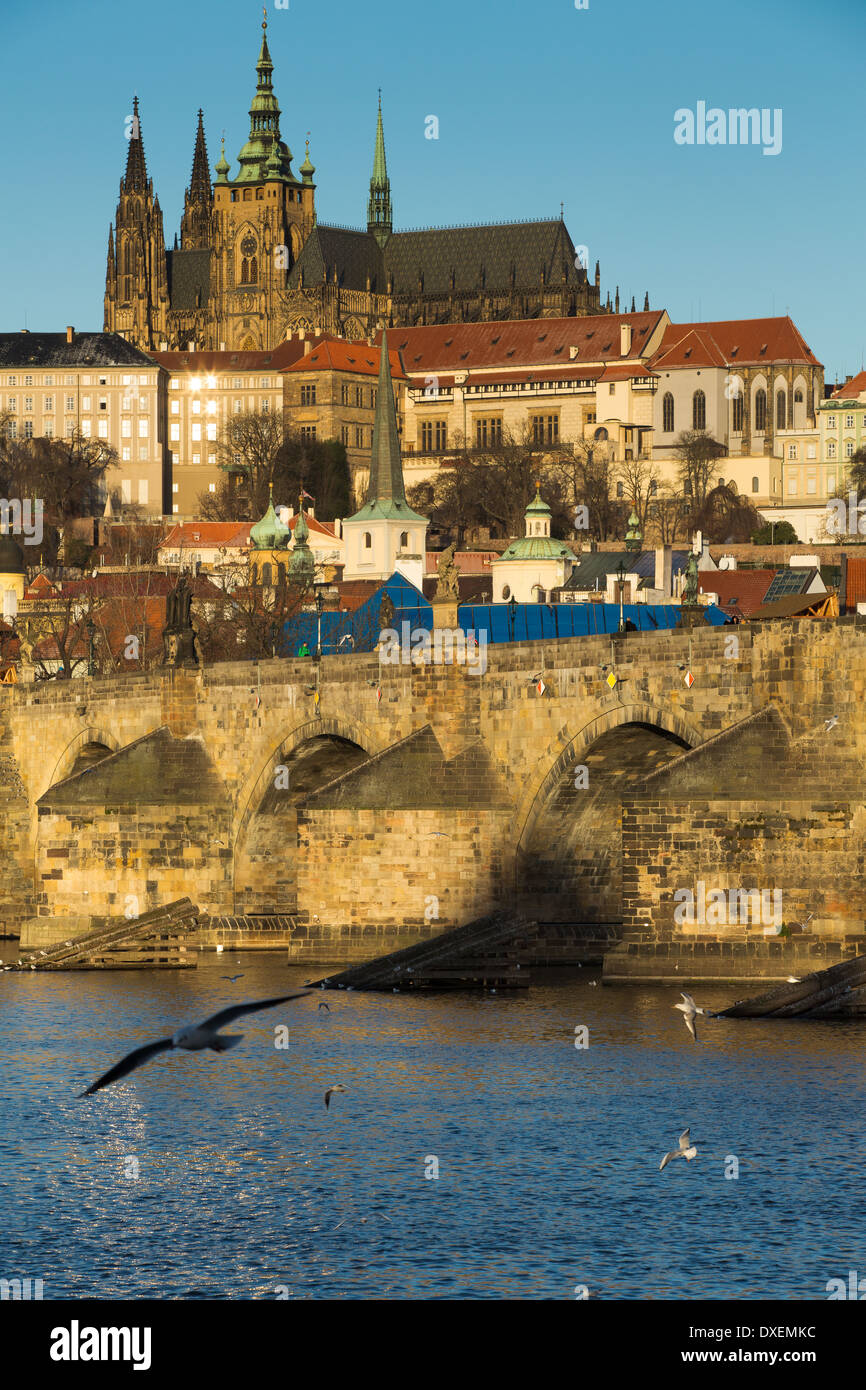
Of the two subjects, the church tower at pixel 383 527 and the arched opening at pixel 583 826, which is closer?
the arched opening at pixel 583 826

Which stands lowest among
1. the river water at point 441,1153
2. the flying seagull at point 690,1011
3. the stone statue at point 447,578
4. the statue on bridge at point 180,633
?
the river water at point 441,1153

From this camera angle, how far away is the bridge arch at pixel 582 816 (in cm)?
4597

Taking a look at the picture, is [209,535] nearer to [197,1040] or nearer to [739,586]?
[739,586]

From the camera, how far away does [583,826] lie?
47750 millimetres

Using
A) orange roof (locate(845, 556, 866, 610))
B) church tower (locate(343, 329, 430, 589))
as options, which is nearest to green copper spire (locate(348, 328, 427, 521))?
church tower (locate(343, 329, 430, 589))

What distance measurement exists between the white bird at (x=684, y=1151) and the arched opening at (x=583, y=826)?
46.7 feet

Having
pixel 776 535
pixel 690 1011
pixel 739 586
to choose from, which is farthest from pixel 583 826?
pixel 776 535

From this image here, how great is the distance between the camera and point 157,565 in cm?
15438

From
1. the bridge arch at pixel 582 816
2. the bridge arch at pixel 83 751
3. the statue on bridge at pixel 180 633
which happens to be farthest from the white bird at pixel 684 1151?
the bridge arch at pixel 83 751

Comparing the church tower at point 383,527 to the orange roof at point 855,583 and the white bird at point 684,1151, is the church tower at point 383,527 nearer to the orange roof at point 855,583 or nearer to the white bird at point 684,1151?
the orange roof at point 855,583

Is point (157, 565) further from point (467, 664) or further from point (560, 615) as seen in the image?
point (467, 664)

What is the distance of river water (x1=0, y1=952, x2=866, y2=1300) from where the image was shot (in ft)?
91.6
